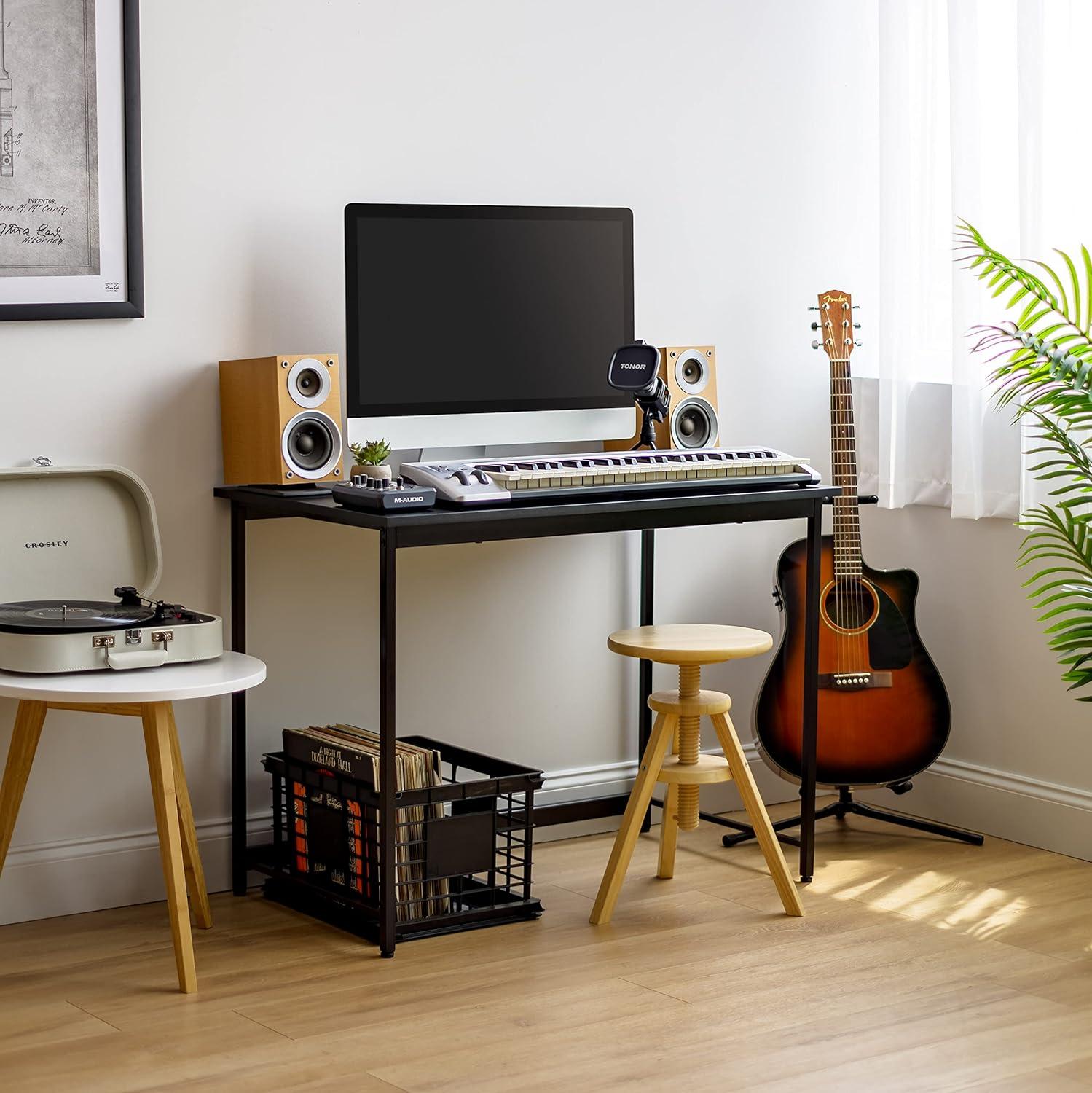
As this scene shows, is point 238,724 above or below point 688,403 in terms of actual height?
below

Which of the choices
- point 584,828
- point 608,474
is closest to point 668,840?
point 584,828

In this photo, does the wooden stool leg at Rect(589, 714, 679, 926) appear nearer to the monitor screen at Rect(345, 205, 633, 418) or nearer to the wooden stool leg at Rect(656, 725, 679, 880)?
the wooden stool leg at Rect(656, 725, 679, 880)

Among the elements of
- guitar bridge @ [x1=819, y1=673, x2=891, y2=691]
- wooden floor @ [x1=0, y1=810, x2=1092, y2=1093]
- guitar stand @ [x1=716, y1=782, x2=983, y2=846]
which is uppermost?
guitar bridge @ [x1=819, y1=673, x2=891, y2=691]

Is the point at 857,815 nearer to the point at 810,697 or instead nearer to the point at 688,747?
the point at 810,697

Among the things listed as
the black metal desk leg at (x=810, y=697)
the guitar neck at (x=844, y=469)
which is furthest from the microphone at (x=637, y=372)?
the guitar neck at (x=844, y=469)

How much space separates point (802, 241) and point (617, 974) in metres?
1.89

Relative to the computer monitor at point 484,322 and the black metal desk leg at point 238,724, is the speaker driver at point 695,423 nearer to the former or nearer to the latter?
the computer monitor at point 484,322

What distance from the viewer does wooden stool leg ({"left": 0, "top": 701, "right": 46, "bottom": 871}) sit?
2.72 meters

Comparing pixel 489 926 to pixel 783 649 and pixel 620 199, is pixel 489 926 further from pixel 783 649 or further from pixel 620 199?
pixel 620 199

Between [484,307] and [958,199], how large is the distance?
1.13m

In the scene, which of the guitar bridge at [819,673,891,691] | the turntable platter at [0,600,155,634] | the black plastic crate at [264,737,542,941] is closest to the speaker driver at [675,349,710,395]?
the guitar bridge at [819,673,891,691]

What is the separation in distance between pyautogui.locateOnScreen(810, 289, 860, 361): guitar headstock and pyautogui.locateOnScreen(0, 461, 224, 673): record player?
5.01 feet

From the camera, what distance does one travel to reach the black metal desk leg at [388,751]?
265 centimetres

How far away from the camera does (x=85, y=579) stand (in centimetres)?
288
